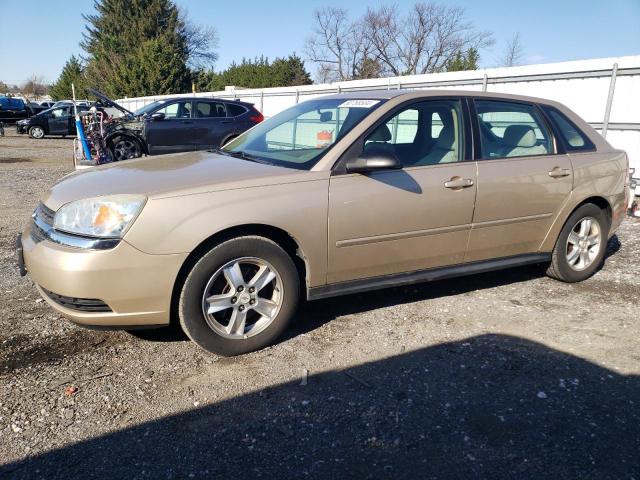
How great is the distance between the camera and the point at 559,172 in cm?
437

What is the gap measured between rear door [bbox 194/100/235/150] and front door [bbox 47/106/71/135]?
1497 centimetres

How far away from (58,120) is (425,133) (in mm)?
25461

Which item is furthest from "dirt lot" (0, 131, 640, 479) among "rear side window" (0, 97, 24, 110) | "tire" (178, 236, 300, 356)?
"rear side window" (0, 97, 24, 110)

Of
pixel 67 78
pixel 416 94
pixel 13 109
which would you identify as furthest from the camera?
pixel 67 78

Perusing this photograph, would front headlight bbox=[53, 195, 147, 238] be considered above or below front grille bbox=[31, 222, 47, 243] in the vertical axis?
above

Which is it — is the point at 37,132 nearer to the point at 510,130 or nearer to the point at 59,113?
the point at 59,113

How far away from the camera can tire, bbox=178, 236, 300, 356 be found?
3.08 m

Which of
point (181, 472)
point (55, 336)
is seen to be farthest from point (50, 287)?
point (181, 472)

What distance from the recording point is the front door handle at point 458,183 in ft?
12.5

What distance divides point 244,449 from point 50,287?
150 cm

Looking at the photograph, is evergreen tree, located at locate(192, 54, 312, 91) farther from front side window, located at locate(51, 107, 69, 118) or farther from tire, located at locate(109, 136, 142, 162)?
tire, located at locate(109, 136, 142, 162)

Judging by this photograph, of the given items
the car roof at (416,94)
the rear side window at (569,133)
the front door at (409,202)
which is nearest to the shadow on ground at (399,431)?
the front door at (409,202)

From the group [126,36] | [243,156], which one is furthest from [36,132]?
[126,36]

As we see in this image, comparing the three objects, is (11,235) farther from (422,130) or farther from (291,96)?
(291,96)
